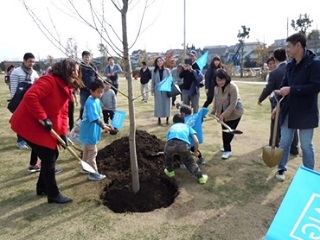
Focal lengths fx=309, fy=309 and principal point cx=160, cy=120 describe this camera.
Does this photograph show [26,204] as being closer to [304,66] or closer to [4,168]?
[4,168]

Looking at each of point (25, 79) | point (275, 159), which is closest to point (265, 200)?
point (275, 159)

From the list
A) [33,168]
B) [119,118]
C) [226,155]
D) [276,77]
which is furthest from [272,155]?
[33,168]

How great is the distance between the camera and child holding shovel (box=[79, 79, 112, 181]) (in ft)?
13.0

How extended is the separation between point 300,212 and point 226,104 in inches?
121

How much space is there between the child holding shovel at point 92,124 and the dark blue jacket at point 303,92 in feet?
7.46

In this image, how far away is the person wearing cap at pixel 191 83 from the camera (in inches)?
287

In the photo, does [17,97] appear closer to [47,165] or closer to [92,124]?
[92,124]

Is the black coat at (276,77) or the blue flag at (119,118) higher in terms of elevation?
the black coat at (276,77)

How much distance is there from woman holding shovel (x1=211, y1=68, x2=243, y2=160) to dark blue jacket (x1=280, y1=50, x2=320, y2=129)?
1.01m

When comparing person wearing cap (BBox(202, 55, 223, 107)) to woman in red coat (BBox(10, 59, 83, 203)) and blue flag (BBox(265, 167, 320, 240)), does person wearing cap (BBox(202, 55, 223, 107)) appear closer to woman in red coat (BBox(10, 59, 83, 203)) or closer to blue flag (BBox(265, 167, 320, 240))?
woman in red coat (BBox(10, 59, 83, 203))

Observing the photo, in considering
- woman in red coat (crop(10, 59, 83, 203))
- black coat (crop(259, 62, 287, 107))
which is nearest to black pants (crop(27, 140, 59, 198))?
woman in red coat (crop(10, 59, 83, 203))

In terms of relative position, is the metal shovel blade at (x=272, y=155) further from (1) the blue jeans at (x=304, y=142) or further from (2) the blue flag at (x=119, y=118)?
(2) the blue flag at (x=119, y=118)

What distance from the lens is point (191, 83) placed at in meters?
7.42

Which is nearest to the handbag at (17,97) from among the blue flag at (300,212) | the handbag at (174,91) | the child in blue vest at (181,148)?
the child in blue vest at (181,148)
